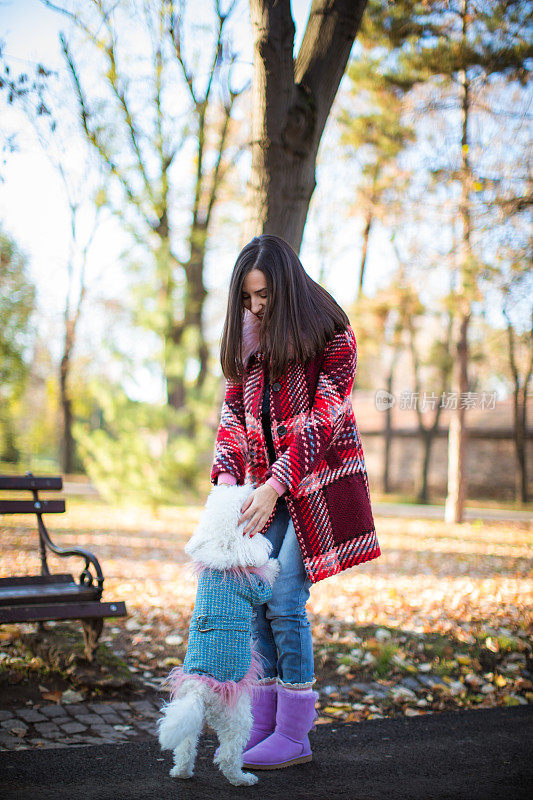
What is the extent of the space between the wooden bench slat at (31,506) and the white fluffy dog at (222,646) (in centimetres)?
188

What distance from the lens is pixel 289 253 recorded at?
2768 mm

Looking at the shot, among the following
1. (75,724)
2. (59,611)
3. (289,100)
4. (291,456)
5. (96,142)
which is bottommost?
(75,724)

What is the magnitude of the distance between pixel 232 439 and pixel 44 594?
1.53 metres

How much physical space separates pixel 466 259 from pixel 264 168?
23.1ft

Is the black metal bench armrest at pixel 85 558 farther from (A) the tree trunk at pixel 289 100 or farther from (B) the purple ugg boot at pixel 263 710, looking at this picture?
(A) the tree trunk at pixel 289 100

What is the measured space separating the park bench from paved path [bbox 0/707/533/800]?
0.73 metres

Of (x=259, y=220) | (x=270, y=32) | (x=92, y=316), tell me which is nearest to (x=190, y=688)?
(x=259, y=220)

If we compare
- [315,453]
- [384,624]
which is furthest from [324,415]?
[384,624]

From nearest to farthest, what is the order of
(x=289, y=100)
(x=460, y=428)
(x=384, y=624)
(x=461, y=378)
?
(x=289, y=100) → (x=384, y=624) → (x=460, y=428) → (x=461, y=378)

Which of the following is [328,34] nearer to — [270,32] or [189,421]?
[270,32]

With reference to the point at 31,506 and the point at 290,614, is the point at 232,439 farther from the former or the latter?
the point at 31,506

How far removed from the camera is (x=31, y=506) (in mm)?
4074

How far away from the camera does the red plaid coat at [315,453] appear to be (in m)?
2.62

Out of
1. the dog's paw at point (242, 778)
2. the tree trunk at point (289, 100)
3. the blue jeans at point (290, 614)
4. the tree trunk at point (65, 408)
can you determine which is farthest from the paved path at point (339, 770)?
the tree trunk at point (65, 408)
